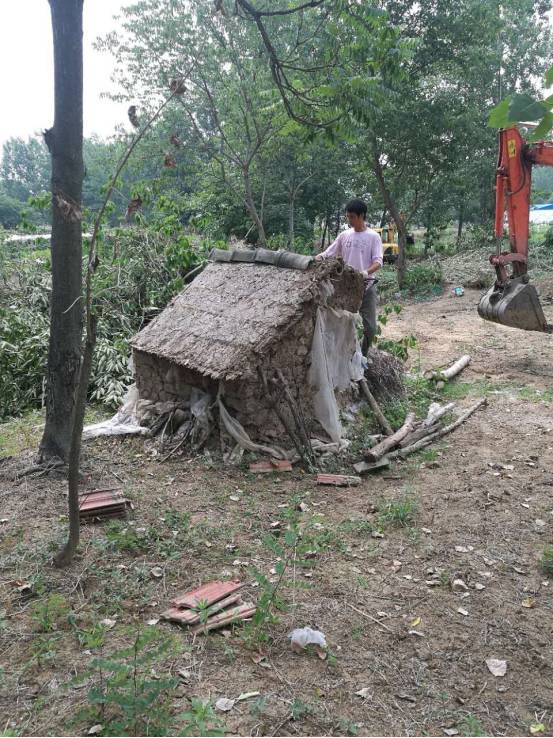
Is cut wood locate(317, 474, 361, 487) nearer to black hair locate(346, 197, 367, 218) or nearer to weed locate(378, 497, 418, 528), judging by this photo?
weed locate(378, 497, 418, 528)

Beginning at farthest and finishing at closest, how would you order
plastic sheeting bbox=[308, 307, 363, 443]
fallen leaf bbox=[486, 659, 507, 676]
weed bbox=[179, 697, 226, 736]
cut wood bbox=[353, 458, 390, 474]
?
plastic sheeting bbox=[308, 307, 363, 443] < cut wood bbox=[353, 458, 390, 474] < fallen leaf bbox=[486, 659, 507, 676] < weed bbox=[179, 697, 226, 736]

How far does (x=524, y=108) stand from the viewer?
1.56 metres

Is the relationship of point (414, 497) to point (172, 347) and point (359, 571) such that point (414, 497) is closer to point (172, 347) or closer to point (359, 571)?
point (359, 571)

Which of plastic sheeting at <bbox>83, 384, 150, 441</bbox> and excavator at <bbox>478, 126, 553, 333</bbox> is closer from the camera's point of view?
plastic sheeting at <bbox>83, 384, 150, 441</bbox>

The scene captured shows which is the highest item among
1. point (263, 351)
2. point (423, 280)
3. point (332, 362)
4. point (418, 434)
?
point (423, 280)

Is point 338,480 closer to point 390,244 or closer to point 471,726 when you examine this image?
point 471,726

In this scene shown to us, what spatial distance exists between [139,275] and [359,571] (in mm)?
6378

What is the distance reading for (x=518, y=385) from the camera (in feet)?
24.8

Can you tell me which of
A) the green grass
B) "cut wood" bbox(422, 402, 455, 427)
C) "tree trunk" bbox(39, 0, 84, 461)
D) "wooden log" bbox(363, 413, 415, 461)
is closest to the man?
"cut wood" bbox(422, 402, 455, 427)

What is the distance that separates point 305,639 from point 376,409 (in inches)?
140

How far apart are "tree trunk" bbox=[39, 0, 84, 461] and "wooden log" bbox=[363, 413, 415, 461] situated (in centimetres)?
267

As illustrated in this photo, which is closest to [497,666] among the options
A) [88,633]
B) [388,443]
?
[88,633]

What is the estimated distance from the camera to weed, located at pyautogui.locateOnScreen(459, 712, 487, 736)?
7.57ft

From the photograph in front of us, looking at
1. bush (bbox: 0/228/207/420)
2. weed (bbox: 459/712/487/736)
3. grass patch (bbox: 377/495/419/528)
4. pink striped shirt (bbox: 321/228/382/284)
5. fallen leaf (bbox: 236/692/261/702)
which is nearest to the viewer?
weed (bbox: 459/712/487/736)
